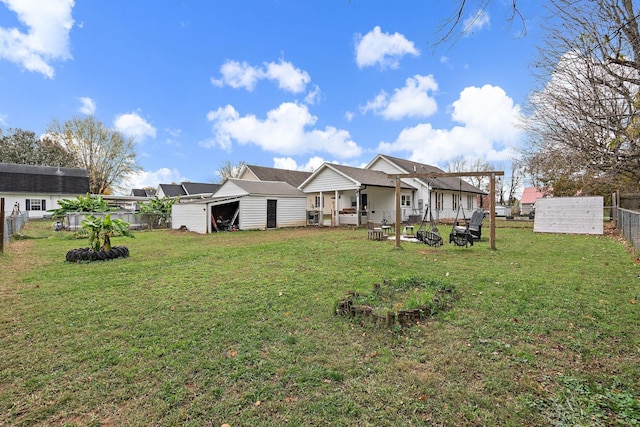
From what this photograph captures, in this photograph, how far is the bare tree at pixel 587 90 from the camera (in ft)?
22.0

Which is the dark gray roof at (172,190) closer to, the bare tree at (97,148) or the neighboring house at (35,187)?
the bare tree at (97,148)

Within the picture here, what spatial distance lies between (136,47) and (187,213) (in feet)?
29.6

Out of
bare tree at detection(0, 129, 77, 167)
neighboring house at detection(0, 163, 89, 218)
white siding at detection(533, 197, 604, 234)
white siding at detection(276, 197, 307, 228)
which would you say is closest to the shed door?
white siding at detection(276, 197, 307, 228)

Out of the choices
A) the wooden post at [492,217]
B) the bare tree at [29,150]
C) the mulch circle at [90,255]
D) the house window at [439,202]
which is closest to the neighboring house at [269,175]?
the house window at [439,202]

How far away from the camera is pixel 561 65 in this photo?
9734 millimetres

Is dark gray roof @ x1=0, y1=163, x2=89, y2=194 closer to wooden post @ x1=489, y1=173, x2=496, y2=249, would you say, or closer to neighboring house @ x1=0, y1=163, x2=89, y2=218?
neighboring house @ x1=0, y1=163, x2=89, y2=218

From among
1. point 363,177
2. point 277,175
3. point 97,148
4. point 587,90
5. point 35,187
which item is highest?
point 97,148

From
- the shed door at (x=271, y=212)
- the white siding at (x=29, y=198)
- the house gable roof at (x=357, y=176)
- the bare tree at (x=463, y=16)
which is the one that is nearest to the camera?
the bare tree at (x=463, y=16)

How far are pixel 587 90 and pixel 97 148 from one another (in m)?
49.4

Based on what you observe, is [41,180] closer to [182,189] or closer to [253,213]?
[182,189]

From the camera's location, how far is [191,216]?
18250mm

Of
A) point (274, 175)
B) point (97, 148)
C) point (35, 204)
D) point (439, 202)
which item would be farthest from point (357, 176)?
point (97, 148)

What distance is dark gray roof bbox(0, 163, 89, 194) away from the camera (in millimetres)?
30203

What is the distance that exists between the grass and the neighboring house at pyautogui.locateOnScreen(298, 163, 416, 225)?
13.5 m
